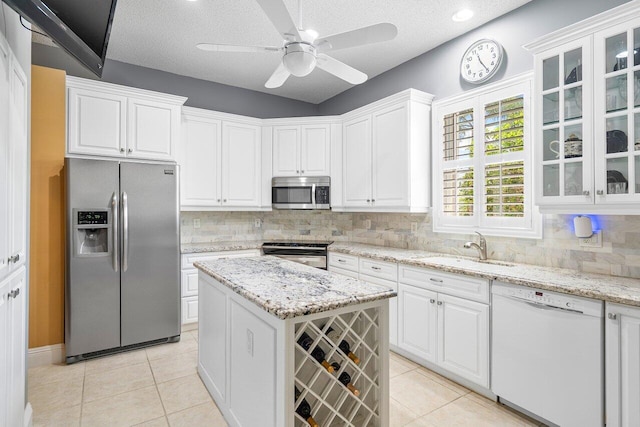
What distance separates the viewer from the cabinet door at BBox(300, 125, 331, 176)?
4324 mm

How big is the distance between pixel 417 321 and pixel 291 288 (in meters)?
1.57

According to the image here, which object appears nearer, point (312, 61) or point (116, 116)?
point (312, 61)

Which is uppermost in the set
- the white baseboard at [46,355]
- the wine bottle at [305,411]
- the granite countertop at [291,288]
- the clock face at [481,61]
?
the clock face at [481,61]

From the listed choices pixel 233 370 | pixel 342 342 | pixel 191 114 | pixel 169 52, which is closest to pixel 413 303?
pixel 342 342

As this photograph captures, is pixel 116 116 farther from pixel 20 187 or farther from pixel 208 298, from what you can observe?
pixel 208 298

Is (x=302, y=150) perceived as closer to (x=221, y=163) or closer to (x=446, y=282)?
(x=221, y=163)

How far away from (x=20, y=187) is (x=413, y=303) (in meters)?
2.76

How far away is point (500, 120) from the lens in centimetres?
287

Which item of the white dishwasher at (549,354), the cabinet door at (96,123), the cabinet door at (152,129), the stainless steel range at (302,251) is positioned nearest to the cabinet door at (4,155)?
the cabinet door at (96,123)

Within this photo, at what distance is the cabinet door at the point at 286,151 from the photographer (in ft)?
14.4

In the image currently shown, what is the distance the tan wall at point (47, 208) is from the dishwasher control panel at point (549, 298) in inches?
140

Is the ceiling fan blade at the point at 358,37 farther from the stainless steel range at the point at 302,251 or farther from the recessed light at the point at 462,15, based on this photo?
the stainless steel range at the point at 302,251

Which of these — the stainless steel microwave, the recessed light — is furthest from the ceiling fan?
the stainless steel microwave

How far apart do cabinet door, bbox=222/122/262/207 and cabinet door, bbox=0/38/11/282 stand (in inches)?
106
